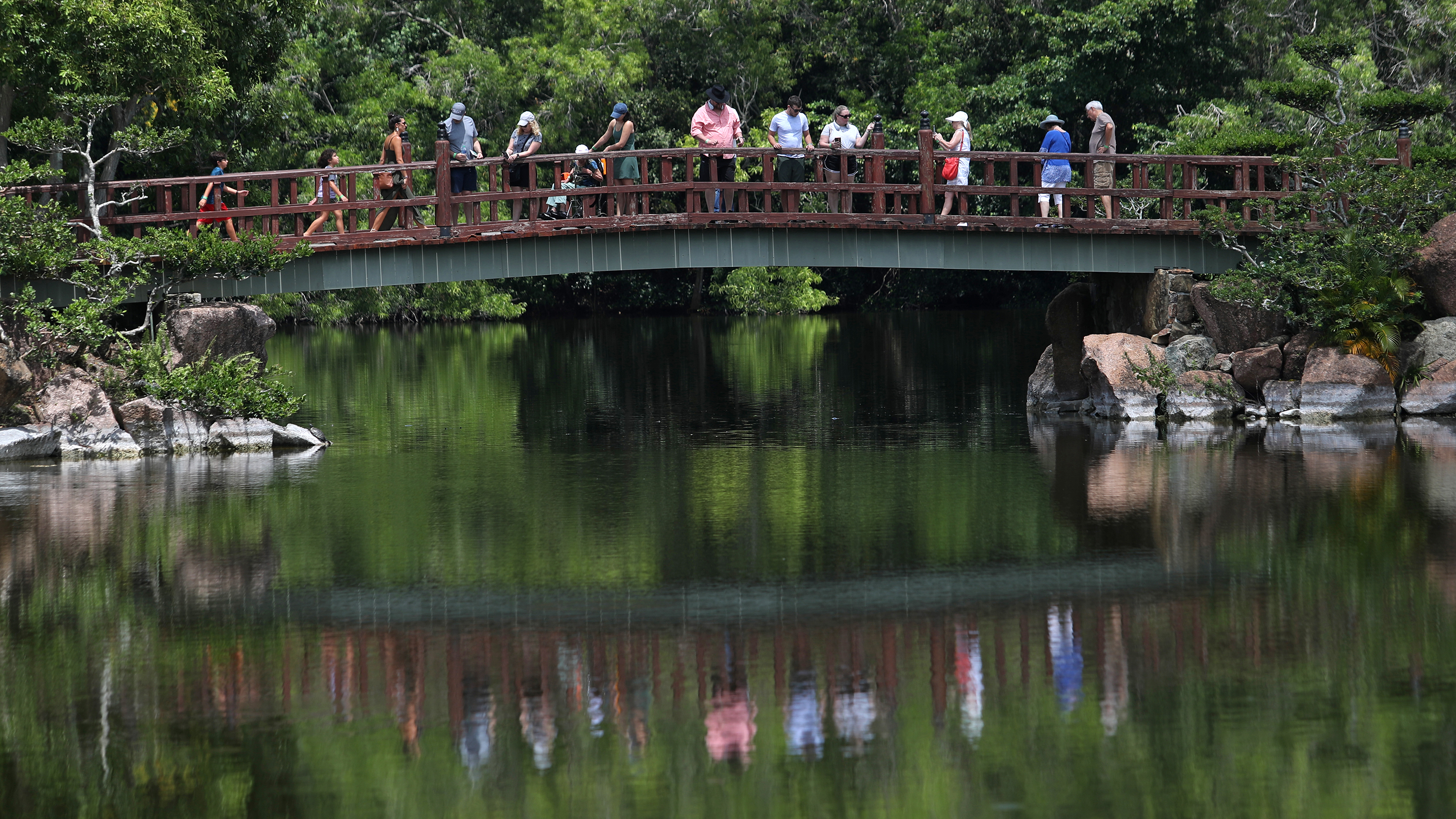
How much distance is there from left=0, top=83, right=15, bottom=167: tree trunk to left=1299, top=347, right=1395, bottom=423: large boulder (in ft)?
60.9

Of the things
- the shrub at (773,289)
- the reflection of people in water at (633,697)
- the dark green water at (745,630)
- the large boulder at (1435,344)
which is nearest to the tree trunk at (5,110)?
the dark green water at (745,630)

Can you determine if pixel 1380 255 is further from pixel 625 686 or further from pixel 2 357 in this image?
pixel 2 357

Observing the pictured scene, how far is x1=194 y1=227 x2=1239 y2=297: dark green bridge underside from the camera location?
2250 centimetres

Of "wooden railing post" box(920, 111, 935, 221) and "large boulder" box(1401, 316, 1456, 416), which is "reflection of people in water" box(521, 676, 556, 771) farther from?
"large boulder" box(1401, 316, 1456, 416)

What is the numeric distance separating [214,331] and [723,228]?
6984mm

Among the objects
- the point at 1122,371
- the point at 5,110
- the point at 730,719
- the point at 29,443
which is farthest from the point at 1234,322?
the point at 5,110

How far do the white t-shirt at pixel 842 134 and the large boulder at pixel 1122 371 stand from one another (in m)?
4.74

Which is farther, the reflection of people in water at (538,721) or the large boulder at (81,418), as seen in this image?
the large boulder at (81,418)

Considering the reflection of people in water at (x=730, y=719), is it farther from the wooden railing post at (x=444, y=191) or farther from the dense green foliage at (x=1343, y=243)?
the dense green foliage at (x=1343, y=243)

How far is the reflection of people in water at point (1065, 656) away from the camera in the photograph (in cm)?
947

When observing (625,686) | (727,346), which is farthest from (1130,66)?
(625,686)

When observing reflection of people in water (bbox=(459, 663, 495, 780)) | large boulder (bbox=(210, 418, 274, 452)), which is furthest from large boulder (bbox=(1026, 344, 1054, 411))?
reflection of people in water (bbox=(459, 663, 495, 780))

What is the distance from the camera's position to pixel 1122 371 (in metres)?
22.6

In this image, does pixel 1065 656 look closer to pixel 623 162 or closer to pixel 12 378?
pixel 12 378
